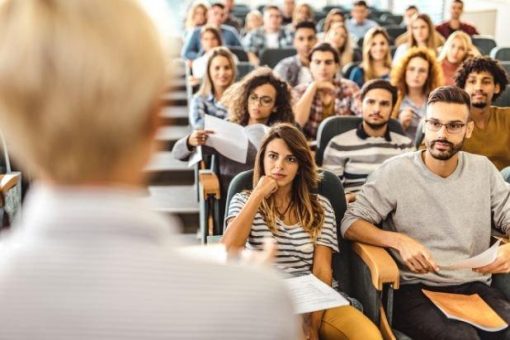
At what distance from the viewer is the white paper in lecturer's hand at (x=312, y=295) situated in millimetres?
1767

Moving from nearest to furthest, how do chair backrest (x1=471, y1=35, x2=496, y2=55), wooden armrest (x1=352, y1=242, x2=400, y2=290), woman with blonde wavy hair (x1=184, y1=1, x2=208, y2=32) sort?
wooden armrest (x1=352, y1=242, x2=400, y2=290)
chair backrest (x1=471, y1=35, x2=496, y2=55)
woman with blonde wavy hair (x1=184, y1=1, x2=208, y2=32)

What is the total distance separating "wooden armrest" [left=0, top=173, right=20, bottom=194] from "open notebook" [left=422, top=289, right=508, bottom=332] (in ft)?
5.19

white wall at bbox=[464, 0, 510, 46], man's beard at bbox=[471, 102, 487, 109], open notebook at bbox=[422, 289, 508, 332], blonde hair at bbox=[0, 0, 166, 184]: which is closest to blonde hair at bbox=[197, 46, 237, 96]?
man's beard at bbox=[471, 102, 487, 109]

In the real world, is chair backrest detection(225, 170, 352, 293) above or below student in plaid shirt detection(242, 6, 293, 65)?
below

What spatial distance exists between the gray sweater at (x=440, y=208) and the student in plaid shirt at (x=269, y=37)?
4211 mm

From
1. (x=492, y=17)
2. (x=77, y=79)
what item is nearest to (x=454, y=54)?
(x=492, y=17)

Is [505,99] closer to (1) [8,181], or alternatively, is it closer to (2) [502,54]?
(2) [502,54]

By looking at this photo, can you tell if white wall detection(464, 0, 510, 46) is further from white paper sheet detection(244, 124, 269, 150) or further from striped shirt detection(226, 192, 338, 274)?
striped shirt detection(226, 192, 338, 274)

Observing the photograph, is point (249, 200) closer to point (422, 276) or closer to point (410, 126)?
point (422, 276)

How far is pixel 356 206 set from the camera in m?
2.28

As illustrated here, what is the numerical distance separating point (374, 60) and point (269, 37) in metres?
1.83

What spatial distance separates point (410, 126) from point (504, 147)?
75 centimetres

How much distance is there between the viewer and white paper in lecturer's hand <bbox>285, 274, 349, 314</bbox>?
1.77 metres

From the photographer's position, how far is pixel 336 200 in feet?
7.77
